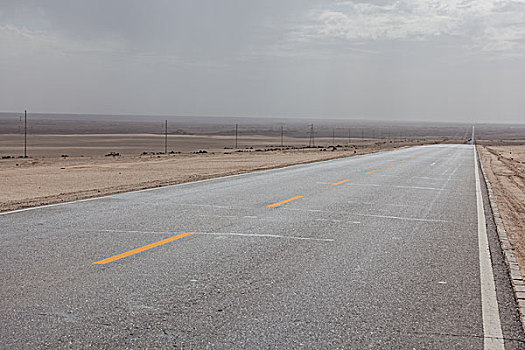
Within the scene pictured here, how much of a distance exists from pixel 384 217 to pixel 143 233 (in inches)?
197

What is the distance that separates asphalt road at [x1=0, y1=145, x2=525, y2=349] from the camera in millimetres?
4863

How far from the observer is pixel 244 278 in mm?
6598

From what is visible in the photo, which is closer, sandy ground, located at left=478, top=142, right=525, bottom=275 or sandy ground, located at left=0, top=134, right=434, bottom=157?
sandy ground, located at left=478, top=142, right=525, bottom=275

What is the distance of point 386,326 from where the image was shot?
16.8ft

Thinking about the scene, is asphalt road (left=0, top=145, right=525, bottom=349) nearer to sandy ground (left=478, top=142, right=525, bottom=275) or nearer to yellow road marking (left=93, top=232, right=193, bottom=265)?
yellow road marking (left=93, top=232, right=193, bottom=265)

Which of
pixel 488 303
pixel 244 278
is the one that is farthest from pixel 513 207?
pixel 244 278

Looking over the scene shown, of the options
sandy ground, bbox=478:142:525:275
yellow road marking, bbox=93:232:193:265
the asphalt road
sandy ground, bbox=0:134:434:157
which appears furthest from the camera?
sandy ground, bbox=0:134:434:157

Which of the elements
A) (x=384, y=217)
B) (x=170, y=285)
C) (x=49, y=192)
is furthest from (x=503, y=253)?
(x=49, y=192)

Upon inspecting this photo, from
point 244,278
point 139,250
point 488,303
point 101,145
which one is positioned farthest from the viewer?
point 101,145

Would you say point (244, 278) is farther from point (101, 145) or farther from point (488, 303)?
point (101, 145)

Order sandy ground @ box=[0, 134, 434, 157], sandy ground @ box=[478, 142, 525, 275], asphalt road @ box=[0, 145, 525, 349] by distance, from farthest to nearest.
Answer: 1. sandy ground @ box=[0, 134, 434, 157]
2. sandy ground @ box=[478, 142, 525, 275]
3. asphalt road @ box=[0, 145, 525, 349]

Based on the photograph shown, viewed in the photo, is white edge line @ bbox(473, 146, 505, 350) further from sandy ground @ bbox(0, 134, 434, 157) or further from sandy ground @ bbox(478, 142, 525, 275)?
sandy ground @ bbox(0, 134, 434, 157)

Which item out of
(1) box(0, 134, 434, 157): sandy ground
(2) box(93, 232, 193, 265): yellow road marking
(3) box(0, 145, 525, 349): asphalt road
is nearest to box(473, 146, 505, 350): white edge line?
(3) box(0, 145, 525, 349): asphalt road

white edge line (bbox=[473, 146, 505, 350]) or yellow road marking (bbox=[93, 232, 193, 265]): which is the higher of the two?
yellow road marking (bbox=[93, 232, 193, 265])
